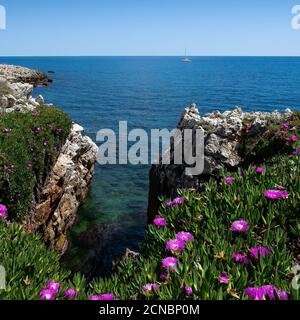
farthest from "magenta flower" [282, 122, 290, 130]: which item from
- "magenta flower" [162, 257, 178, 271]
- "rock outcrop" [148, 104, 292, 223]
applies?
"magenta flower" [162, 257, 178, 271]

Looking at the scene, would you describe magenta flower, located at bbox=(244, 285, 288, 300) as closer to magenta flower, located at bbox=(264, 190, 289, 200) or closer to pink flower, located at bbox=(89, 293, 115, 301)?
pink flower, located at bbox=(89, 293, 115, 301)

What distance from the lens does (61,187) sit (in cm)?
1586

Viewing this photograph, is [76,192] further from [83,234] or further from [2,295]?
[2,295]

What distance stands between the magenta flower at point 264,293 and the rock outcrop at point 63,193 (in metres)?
10.8

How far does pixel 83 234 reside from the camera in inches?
779

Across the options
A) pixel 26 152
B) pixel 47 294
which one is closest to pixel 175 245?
pixel 47 294

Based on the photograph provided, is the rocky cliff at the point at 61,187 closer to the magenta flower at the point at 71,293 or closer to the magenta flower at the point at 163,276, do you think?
the magenta flower at the point at 71,293

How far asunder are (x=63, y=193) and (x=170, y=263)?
13.0 m

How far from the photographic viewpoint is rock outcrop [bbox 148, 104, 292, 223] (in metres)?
15.1

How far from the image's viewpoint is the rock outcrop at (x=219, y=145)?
49.5 ft

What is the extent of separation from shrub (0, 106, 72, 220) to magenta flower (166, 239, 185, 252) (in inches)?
332

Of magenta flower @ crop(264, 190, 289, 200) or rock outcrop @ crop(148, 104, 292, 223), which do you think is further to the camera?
rock outcrop @ crop(148, 104, 292, 223)

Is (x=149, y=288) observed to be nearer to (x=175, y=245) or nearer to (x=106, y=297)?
(x=106, y=297)
